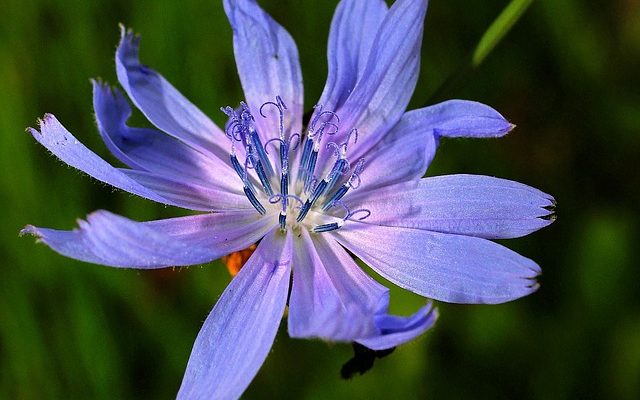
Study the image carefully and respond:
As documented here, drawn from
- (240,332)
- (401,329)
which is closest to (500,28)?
(401,329)

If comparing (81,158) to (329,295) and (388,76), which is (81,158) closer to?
(329,295)

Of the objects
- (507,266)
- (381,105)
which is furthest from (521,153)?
(507,266)

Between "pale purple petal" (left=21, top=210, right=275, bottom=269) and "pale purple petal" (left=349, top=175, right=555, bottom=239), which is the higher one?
"pale purple petal" (left=21, top=210, right=275, bottom=269)

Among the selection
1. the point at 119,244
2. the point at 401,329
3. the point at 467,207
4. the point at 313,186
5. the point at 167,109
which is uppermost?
the point at 167,109

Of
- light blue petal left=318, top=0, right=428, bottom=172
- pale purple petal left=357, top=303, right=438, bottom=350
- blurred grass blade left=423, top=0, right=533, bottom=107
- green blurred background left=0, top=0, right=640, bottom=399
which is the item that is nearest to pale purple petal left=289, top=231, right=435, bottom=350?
pale purple petal left=357, top=303, right=438, bottom=350

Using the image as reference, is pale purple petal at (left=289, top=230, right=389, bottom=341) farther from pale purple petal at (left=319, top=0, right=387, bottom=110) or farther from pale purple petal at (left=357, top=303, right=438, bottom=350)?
pale purple petal at (left=319, top=0, right=387, bottom=110)

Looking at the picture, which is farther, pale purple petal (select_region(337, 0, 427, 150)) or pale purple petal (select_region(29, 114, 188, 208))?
pale purple petal (select_region(337, 0, 427, 150))
